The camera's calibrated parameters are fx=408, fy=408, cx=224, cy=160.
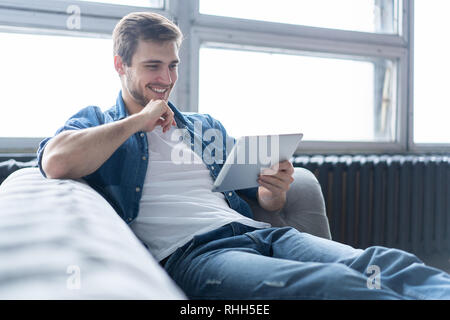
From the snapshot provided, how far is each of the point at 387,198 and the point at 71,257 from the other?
215 centimetres

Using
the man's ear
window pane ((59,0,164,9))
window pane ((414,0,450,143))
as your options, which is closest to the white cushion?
the man's ear

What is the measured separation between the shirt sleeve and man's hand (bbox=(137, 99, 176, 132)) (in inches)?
6.7

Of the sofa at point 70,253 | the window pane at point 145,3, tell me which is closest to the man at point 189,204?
the sofa at point 70,253

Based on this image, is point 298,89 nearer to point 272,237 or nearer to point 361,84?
point 361,84

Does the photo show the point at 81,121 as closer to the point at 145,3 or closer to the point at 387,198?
the point at 145,3

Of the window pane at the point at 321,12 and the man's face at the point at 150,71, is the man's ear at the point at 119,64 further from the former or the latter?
the window pane at the point at 321,12

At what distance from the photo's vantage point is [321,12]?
2434mm

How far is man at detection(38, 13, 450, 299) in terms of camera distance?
0.76m

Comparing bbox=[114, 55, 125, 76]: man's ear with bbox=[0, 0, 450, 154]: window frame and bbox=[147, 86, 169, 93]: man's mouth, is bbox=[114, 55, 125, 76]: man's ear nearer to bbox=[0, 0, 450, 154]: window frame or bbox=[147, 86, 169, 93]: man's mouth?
bbox=[147, 86, 169, 93]: man's mouth

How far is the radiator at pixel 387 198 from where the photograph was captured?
7.11 feet

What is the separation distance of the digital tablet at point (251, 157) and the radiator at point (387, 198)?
0.97 meters

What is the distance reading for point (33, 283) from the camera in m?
0.36

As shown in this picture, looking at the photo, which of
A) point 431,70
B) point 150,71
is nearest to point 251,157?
point 150,71
